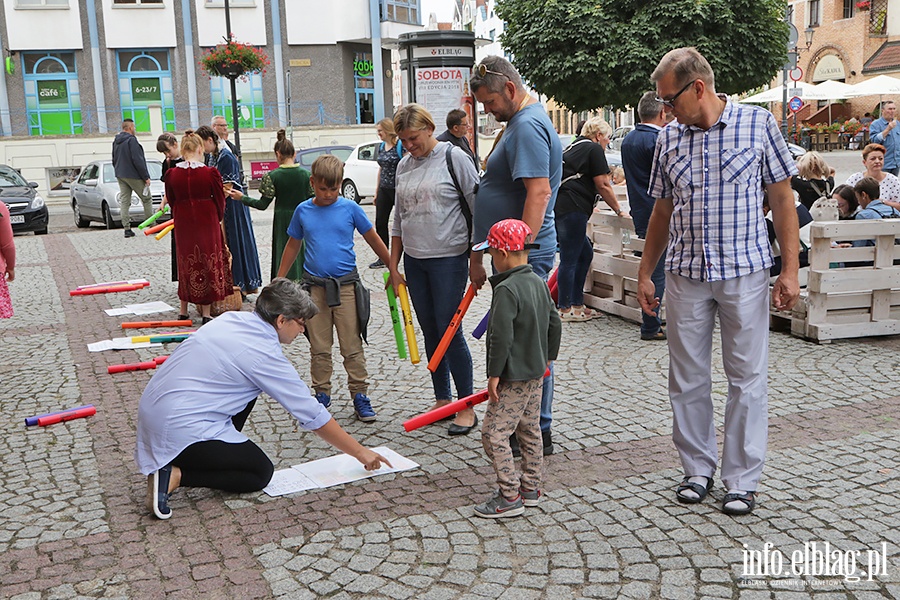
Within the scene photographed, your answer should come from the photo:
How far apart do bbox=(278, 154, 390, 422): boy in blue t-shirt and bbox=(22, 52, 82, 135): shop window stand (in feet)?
107

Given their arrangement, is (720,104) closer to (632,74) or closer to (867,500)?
(867,500)

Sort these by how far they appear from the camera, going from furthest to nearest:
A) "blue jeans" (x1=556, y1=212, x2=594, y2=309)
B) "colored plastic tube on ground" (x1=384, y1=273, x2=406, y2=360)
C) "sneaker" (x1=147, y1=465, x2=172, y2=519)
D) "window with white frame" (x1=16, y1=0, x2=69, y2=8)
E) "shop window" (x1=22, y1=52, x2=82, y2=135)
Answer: "shop window" (x1=22, y1=52, x2=82, y2=135) < "window with white frame" (x1=16, y1=0, x2=69, y2=8) < "blue jeans" (x1=556, y1=212, x2=594, y2=309) < "colored plastic tube on ground" (x1=384, y1=273, x2=406, y2=360) < "sneaker" (x1=147, y1=465, x2=172, y2=519)

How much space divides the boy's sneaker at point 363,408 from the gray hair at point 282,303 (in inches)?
58.4

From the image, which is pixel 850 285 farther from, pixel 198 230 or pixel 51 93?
pixel 51 93

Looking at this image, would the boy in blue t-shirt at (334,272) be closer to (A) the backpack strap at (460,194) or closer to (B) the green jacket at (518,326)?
(A) the backpack strap at (460,194)

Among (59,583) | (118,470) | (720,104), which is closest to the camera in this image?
(59,583)

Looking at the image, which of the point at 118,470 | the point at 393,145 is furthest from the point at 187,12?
the point at 118,470

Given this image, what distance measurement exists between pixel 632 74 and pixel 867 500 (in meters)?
16.8

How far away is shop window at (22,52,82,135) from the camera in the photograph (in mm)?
34688

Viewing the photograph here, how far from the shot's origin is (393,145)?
35.7 ft

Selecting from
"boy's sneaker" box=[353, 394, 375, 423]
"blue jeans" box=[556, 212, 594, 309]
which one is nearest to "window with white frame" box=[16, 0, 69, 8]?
"blue jeans" box=[556, 212, 594, 309]

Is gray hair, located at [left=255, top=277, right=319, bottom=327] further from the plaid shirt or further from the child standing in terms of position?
the plaid shirt

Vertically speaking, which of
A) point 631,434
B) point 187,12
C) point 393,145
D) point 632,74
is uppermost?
point 187,12

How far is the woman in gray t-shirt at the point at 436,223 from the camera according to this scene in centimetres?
521
